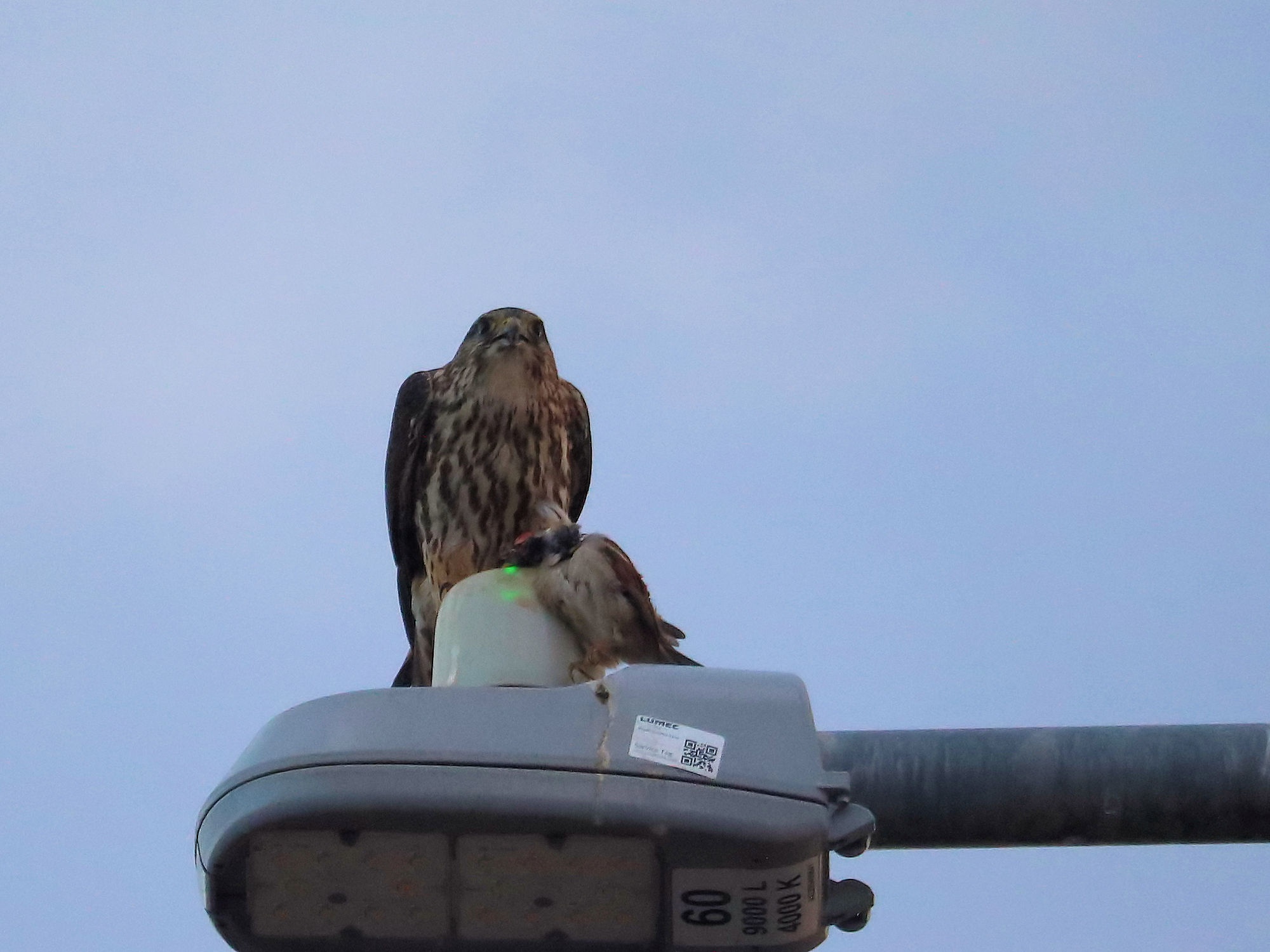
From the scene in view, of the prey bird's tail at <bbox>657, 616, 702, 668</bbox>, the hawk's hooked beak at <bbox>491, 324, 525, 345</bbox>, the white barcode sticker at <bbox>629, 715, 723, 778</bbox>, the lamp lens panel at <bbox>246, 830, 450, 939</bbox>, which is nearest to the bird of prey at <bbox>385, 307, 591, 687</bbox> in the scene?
the hawk's hooked beak at <bbox>491, 324, 525, 345</bbox>

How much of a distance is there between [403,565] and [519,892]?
3.85m

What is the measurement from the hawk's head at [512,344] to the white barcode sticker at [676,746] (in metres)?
3.69

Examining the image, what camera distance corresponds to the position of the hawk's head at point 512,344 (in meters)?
5.39

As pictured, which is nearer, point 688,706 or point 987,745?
point 688,706

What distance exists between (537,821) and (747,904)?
0.26 metres

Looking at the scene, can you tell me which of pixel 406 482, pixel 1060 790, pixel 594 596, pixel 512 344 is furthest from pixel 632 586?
pixel 406 482

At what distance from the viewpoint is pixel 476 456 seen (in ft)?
17.4

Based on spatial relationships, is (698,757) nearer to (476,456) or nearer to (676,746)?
(676,746)

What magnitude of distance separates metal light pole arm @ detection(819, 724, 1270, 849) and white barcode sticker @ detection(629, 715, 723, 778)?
38cm

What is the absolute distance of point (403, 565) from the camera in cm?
557

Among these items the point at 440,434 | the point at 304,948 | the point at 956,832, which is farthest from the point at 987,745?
the point at 440,434

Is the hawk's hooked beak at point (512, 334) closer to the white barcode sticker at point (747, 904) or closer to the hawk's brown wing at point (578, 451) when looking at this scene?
the hawk's brown wing at point (578, 451)

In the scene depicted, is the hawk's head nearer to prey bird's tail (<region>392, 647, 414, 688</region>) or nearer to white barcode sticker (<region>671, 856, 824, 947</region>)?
prey bird's tail (<region>392, 647, 414, 688</region>)

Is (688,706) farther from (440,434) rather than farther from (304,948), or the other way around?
(440,434)
